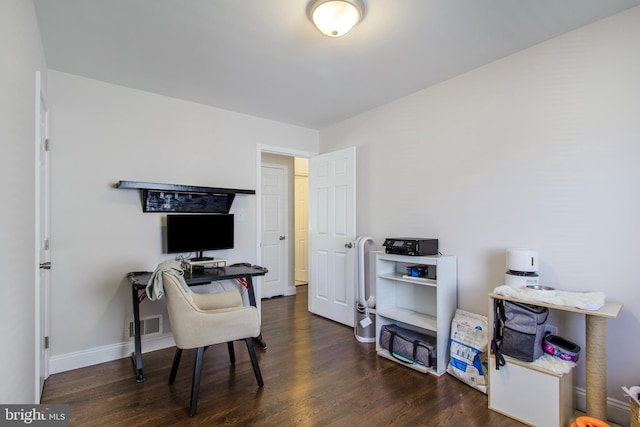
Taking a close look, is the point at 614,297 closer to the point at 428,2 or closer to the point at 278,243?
the point at 428,2

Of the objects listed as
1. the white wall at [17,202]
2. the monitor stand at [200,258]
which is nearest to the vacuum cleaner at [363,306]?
the monitor stand at [200,258]

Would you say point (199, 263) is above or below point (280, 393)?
above

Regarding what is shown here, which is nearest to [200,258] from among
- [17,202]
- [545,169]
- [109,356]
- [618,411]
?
[109,356]

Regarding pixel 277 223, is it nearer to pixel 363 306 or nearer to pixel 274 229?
pixel 274 229

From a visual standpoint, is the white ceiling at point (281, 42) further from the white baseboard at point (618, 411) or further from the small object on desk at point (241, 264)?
the white baseboard at point (618, 411)

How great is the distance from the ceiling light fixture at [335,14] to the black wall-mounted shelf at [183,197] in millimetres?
1912

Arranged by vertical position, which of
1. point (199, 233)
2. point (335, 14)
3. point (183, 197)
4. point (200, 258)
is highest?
point (335, 14)

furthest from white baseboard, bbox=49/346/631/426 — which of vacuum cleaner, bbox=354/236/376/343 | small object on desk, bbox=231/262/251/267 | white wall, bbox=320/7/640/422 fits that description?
vacuum cleaner, bbox=354/236/376/343

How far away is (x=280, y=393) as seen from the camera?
226 centimetres

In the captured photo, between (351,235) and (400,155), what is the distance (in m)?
1.08

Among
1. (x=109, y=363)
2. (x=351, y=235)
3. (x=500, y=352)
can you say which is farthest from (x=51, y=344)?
(x=500, y=352)

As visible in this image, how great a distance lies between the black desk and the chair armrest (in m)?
0.13

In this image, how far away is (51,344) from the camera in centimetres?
259

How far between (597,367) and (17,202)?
314 cm
